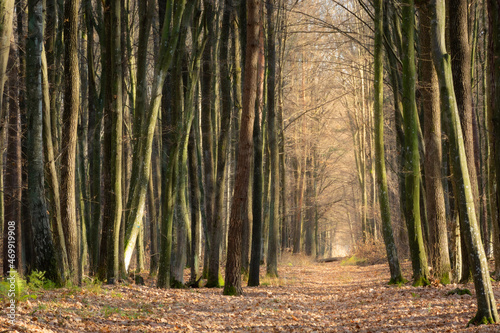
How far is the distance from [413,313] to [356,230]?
34.0 metres

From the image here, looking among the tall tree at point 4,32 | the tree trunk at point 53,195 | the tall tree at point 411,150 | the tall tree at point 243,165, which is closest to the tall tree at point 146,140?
the tall tree at point 243,165

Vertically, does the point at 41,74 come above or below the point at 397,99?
below

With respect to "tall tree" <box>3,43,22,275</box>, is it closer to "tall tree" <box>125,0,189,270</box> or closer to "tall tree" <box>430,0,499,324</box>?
"tall tree" <box>125,0,189,270</box>

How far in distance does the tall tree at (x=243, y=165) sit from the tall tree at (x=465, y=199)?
446 centimetres

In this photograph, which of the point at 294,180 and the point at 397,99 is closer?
the point at 397,99

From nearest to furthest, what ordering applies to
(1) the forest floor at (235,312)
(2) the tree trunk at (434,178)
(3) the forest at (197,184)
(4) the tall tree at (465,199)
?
(1) the forest floor at (235,312)
(4) the tall tree at (465,199)
(3) the forest at (197,184)
(2) the tree trunk at (434,178)

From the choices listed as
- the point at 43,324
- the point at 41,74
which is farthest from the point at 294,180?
the point at 43,324

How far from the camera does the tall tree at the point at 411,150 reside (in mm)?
10711

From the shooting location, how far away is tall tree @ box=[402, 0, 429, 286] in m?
10.7

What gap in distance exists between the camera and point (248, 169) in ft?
33.1

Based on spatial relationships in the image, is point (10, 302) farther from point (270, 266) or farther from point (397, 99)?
point (397, 99)

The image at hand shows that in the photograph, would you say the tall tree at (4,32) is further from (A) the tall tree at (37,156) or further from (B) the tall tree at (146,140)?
(B) the tall tree at (146,140)

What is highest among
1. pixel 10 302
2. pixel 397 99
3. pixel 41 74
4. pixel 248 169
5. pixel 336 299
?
pixel 397 99

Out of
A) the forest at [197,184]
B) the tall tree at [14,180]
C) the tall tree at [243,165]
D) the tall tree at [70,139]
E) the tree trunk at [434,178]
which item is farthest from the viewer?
the tall tree at [14,180]
